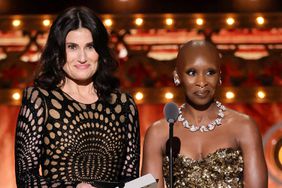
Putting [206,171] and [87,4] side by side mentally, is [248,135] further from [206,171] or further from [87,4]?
[87,4]

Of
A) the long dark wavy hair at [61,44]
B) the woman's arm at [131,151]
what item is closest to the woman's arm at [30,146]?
the long dark wavy hair at [61,44]

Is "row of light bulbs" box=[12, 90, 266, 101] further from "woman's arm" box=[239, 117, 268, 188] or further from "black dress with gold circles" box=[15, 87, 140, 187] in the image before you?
"woman's arm" box=[239, 117, 268, 188]

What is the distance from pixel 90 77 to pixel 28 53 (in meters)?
2.00

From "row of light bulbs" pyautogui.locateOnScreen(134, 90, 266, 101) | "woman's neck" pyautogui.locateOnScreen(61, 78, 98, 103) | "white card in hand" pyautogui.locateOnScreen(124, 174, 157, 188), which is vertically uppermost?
"row of light bulbs" pyautogui.locateOnScreen(134, 90, 266, 101)

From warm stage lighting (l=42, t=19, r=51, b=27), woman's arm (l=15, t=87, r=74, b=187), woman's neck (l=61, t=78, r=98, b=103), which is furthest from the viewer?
warm stage lighting (l=42, t=19, r=51, b=27)

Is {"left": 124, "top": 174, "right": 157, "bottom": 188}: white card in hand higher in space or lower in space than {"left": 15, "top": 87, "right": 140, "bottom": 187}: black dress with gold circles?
lower

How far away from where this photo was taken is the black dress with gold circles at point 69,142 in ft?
6.81

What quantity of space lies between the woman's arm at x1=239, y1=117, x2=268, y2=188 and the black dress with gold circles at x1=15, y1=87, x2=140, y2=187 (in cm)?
35

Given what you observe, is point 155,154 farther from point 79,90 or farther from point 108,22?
point 108,22

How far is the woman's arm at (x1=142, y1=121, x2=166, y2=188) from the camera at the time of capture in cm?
213

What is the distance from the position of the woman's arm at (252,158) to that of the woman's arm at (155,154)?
24 cm

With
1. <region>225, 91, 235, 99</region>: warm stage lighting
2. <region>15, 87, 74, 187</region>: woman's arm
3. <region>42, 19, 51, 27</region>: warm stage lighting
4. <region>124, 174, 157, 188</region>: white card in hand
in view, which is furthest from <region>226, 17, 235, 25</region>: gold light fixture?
<region>124, 174, 157, 188</region>: white card in hand

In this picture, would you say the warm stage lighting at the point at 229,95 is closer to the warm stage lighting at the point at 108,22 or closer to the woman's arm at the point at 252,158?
the warm stage lighting at the point at 108,22

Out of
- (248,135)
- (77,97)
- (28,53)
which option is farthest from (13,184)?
(248,135)
